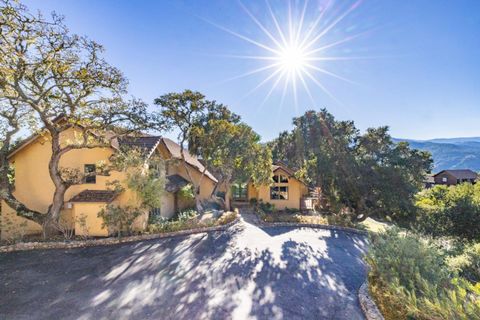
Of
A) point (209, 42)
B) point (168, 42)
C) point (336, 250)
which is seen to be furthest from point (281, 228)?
point (168, 42)

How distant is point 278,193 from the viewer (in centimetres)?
2402

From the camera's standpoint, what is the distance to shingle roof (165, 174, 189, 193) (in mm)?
18825

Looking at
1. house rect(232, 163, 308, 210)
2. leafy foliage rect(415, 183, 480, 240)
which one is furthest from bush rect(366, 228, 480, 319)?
house rect(232, 163, 308, 210)

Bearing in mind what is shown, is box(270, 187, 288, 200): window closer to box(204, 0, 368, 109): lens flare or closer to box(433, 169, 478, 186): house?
box(204, 0, 368, 109): lens flare

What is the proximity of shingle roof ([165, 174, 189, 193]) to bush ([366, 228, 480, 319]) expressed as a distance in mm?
15476

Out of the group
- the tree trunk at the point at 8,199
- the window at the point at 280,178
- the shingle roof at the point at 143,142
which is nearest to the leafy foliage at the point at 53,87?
the tree trunk at the point at 8,199

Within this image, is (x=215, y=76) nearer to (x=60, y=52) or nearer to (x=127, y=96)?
(x=127, y=96)

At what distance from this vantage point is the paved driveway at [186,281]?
6246 mm

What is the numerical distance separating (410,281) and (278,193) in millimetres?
18511

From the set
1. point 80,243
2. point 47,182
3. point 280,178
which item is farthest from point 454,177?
point 47,182

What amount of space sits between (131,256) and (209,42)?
45.7ft

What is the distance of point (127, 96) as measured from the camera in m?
12.9

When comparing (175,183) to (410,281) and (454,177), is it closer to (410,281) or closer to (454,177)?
(410,281)

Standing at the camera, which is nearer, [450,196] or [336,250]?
[336,250]
